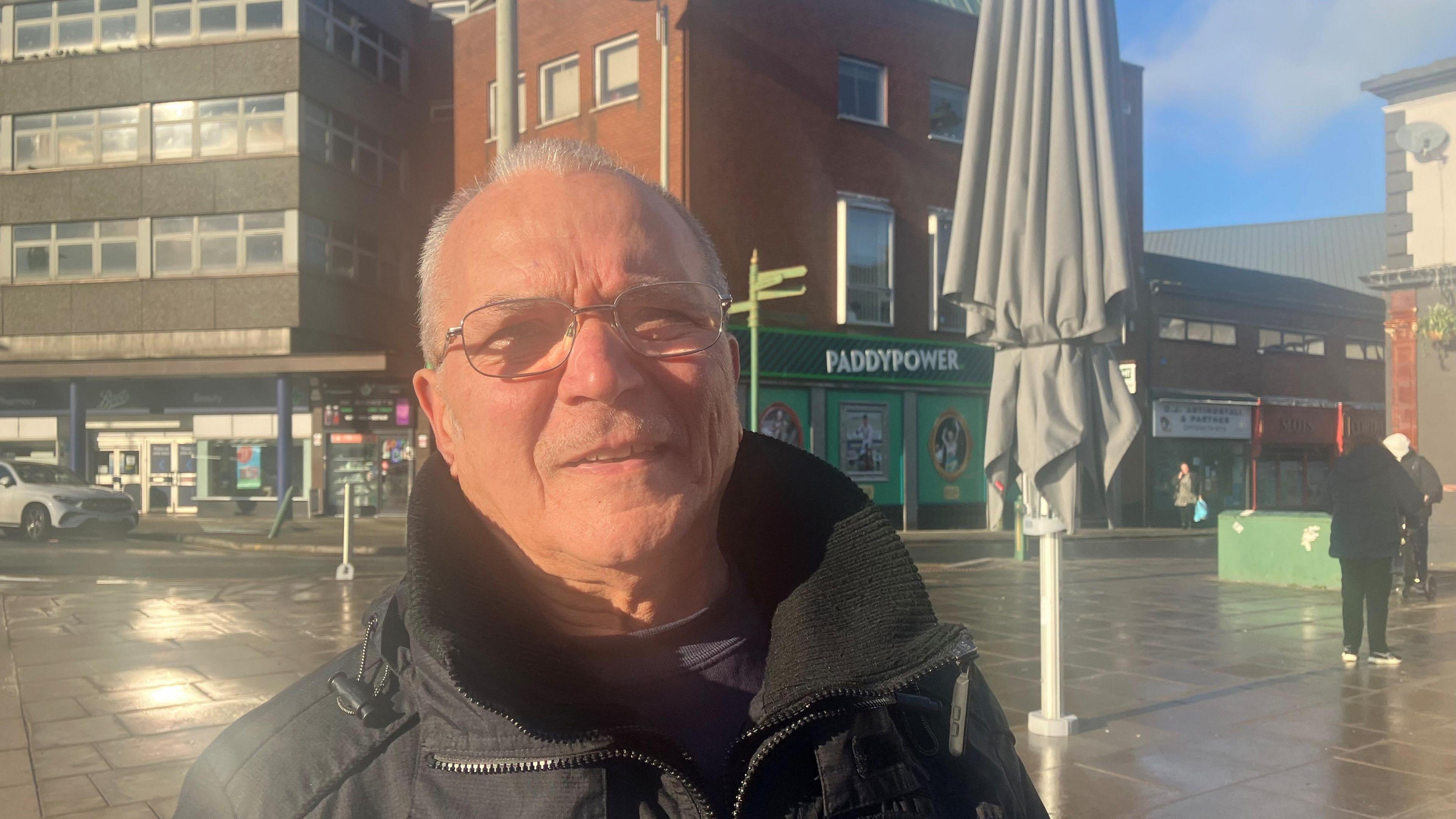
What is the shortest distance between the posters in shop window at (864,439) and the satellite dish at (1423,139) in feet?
35.3

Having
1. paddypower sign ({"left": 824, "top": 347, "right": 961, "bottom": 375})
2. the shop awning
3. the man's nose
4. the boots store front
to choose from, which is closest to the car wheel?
the boots store front

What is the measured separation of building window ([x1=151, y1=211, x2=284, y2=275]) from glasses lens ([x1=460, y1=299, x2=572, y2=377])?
26.8 m

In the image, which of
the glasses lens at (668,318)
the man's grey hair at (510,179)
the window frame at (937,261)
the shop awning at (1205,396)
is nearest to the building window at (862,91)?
the window frame at (937,261)

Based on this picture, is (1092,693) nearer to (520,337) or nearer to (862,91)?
(520,337)

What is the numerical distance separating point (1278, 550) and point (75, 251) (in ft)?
86.5

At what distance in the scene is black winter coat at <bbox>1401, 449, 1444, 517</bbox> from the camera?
12.6 meters

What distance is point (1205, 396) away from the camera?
3111 cm

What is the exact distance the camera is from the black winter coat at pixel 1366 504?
8.62 metres

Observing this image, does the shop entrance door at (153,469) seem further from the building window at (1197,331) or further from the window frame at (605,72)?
the building window at (1197,331)

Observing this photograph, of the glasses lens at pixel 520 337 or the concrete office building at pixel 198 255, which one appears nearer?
the glasses lens at pixel 520 337

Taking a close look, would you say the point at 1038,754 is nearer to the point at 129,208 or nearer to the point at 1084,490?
the point at 1084,490

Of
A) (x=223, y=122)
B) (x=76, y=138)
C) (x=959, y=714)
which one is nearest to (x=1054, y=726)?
(x=959, y=714)

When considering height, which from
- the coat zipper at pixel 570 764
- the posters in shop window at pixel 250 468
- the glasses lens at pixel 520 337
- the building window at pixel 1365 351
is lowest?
the posters in shop window at pixel 250 468

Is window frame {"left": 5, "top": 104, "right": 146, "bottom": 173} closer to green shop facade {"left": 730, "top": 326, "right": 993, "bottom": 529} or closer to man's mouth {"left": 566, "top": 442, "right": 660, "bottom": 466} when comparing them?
green shop facade {"left": 730, "top": 326, "right": 993, "bottom": 529}
